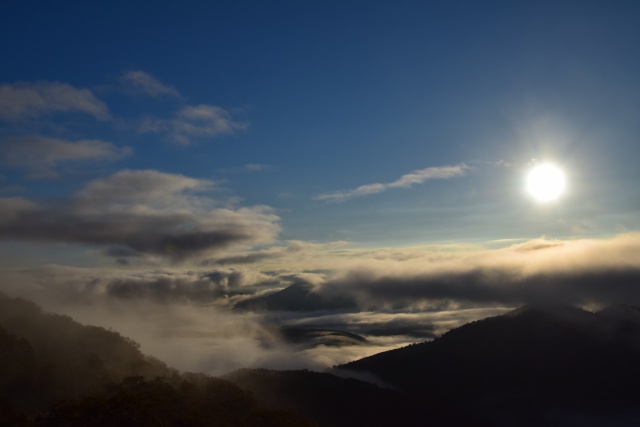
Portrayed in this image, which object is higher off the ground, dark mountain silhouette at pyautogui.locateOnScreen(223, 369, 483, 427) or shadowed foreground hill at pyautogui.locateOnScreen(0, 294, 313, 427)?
shadowed foreground hill at pyautogui.locateOnScreen(0, 294, 313, 427)

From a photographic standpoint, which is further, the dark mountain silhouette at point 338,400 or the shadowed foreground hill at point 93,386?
the dark mountain silhouette at point 338,400

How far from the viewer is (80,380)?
87125mm

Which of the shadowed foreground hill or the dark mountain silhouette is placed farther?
the dark mountain silhouette

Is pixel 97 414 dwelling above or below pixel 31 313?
below

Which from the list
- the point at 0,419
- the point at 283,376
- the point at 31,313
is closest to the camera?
the point at 0,419

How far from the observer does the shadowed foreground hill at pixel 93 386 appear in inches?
2425

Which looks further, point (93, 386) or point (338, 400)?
point (338, 400)

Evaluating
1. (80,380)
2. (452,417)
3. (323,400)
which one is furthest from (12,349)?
(452,417)

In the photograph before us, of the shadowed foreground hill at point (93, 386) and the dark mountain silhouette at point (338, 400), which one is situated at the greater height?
the shadowed foreground hill at point (93, 386)

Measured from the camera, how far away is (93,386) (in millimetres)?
86438

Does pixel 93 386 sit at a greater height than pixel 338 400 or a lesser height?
greater

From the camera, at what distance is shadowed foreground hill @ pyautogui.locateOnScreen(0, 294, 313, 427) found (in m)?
61.6

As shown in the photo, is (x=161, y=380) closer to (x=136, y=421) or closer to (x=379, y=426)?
(x=136, y=421)

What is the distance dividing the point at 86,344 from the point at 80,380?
19.9 metres
